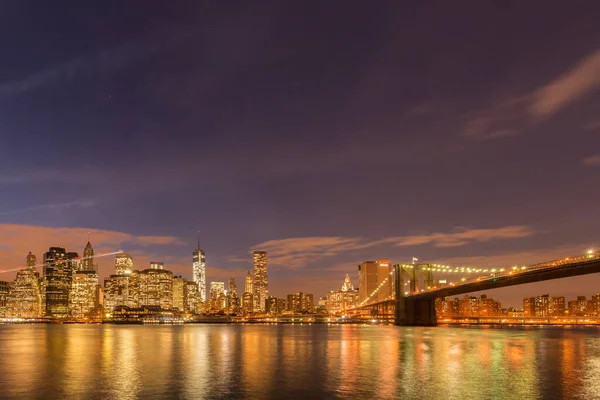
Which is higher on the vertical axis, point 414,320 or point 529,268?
point 529,268

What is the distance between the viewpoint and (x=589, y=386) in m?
35.8

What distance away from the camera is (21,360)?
55250 mm

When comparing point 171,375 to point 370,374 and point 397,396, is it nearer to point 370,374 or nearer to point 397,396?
point 370,374

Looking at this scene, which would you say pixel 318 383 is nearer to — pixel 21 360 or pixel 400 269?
pixel 21 360

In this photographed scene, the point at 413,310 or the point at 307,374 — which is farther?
the point at 413,310

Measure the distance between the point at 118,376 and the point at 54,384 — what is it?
4.55 metres

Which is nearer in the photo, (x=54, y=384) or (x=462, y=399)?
(x=462, y=399)

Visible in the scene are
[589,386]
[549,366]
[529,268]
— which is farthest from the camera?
[529,268]

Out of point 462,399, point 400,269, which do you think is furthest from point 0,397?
point 400,269

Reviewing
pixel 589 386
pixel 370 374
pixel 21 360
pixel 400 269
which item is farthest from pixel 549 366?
pixel 400 269

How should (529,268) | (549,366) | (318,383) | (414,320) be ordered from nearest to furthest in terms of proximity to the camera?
(318,383) < (549,366) < (529,268) < (414,320)

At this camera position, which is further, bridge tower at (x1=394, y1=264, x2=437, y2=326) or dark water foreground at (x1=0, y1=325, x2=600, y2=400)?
bridge tower at (x1=394, y1=264, x2=437, y2=326)

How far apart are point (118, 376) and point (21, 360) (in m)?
19.5

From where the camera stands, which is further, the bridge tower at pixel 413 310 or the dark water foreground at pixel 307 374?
the bridge tower at pixel 413 310
